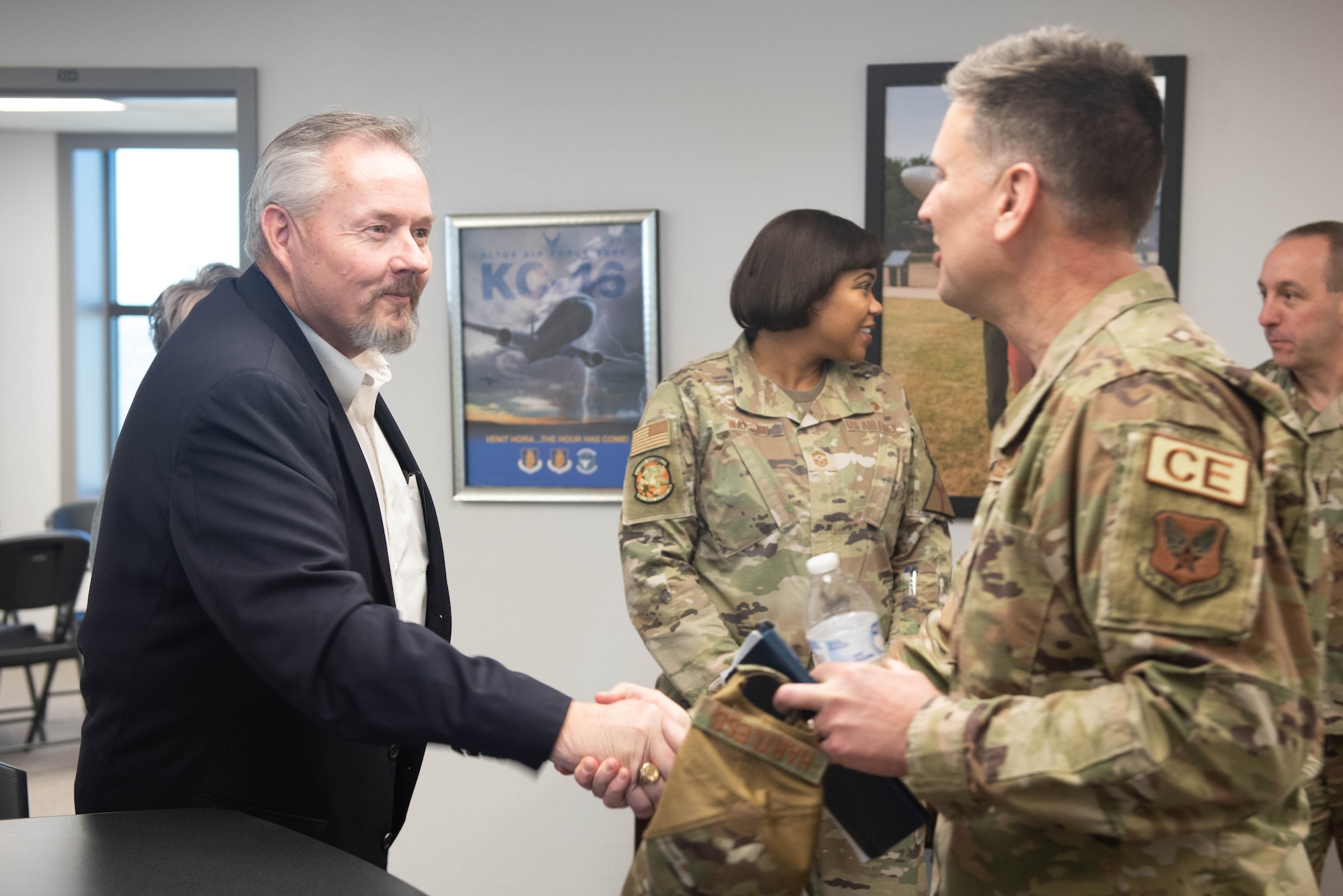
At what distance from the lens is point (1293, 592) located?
1.00m

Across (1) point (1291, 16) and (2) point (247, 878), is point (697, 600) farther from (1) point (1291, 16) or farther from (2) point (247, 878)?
(1) point (1291, 16)

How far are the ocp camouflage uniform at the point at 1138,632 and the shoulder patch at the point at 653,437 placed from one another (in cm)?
125

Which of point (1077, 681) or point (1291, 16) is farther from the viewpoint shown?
point (1291, 16)

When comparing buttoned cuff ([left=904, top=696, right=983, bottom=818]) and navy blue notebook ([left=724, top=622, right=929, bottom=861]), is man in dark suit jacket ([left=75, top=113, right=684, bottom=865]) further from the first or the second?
buttoned cuff ([left=904, top=696, right=983, bottom=818])

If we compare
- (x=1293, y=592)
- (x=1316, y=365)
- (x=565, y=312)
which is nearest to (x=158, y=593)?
(x=1293, y=592)

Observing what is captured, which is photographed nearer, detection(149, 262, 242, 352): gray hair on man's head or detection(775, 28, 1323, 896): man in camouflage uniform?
detection(775, 28, 1323, 896): man in camouflage uniform

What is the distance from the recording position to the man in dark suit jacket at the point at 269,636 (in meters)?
1.33

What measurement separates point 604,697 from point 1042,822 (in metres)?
0.76

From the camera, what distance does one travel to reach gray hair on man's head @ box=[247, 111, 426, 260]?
5.53 ft

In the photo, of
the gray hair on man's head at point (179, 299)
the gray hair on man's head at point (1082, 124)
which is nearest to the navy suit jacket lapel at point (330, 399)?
the gray hair on man's head at point (1082, 124)

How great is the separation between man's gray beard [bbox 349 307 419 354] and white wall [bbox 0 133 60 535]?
6584 mm

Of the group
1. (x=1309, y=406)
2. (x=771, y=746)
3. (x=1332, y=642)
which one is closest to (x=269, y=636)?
(x=771, y=746)

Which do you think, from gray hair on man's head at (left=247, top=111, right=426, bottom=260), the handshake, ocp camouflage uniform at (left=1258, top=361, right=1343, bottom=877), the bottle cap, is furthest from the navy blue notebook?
ocp camouflage uniform at (left=1258, top=361, right=1343, bottom=877)

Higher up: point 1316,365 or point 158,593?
point 1316,365
